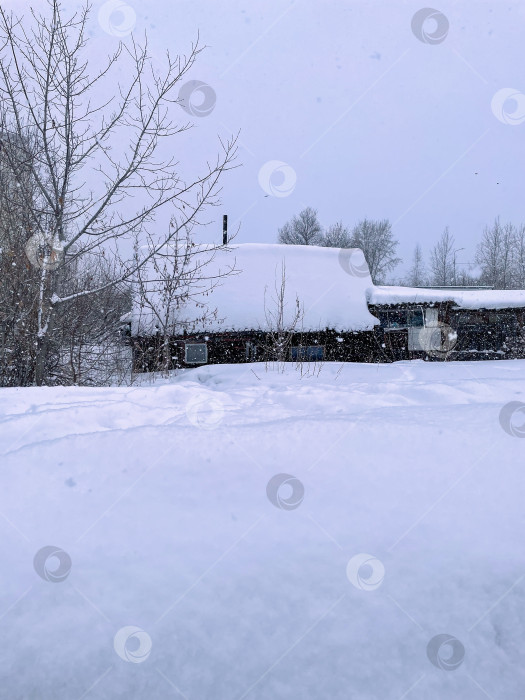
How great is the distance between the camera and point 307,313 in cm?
1306

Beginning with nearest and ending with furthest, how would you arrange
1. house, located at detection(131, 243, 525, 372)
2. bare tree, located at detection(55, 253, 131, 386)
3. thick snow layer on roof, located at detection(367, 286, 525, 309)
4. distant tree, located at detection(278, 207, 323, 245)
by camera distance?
bare tree, located at detection(55, 253, 131, 386), house, located at detection(131, 243, 525, 372), thick snow layer on roof, located at detection(367, 286, 525, 309), distant tree, located at detection(278, 207, 323, 245)

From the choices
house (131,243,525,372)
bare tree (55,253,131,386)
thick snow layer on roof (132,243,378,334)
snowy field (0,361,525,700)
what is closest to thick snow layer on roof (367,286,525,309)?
house (131,243,525,372)

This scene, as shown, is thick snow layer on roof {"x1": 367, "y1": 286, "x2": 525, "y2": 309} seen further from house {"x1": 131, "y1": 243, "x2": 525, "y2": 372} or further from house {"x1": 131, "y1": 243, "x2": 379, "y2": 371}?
house {"x1": 131, "y1": 243, "x2": 379, "y2": 371}

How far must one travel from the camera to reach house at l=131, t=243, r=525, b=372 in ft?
40.7

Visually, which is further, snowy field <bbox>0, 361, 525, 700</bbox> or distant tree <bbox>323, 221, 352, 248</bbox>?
distant tree <bbox>323, 221, 352, 248</bbox>

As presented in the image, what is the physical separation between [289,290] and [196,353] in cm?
Answer: 313

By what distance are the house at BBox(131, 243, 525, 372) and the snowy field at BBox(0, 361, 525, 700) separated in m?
8.39

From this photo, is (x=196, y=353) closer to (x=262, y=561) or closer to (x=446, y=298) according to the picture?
(x=446, y=298)

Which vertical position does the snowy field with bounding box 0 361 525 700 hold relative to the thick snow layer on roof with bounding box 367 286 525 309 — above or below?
below

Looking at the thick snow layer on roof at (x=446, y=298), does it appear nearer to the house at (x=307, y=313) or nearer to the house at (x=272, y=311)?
the house at (x=307, y=313)

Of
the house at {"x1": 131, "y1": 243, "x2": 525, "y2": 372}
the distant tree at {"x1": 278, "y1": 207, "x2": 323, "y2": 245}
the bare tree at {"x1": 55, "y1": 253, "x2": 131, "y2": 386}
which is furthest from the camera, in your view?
the distant tree at {"x1": 278, "y1": 207, "x2": 323, "y2": 245}

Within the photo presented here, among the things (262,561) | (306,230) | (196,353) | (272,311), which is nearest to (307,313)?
(272,311)

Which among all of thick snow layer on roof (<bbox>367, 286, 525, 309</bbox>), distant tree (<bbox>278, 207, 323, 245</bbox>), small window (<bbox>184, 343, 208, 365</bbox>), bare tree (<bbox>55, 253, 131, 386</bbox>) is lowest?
small window (<bbox>184, 343, 208, 365</bbox>)

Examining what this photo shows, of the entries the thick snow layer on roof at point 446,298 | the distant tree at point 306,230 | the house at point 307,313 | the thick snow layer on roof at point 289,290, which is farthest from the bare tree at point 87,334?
the distant tree at point 306,230
